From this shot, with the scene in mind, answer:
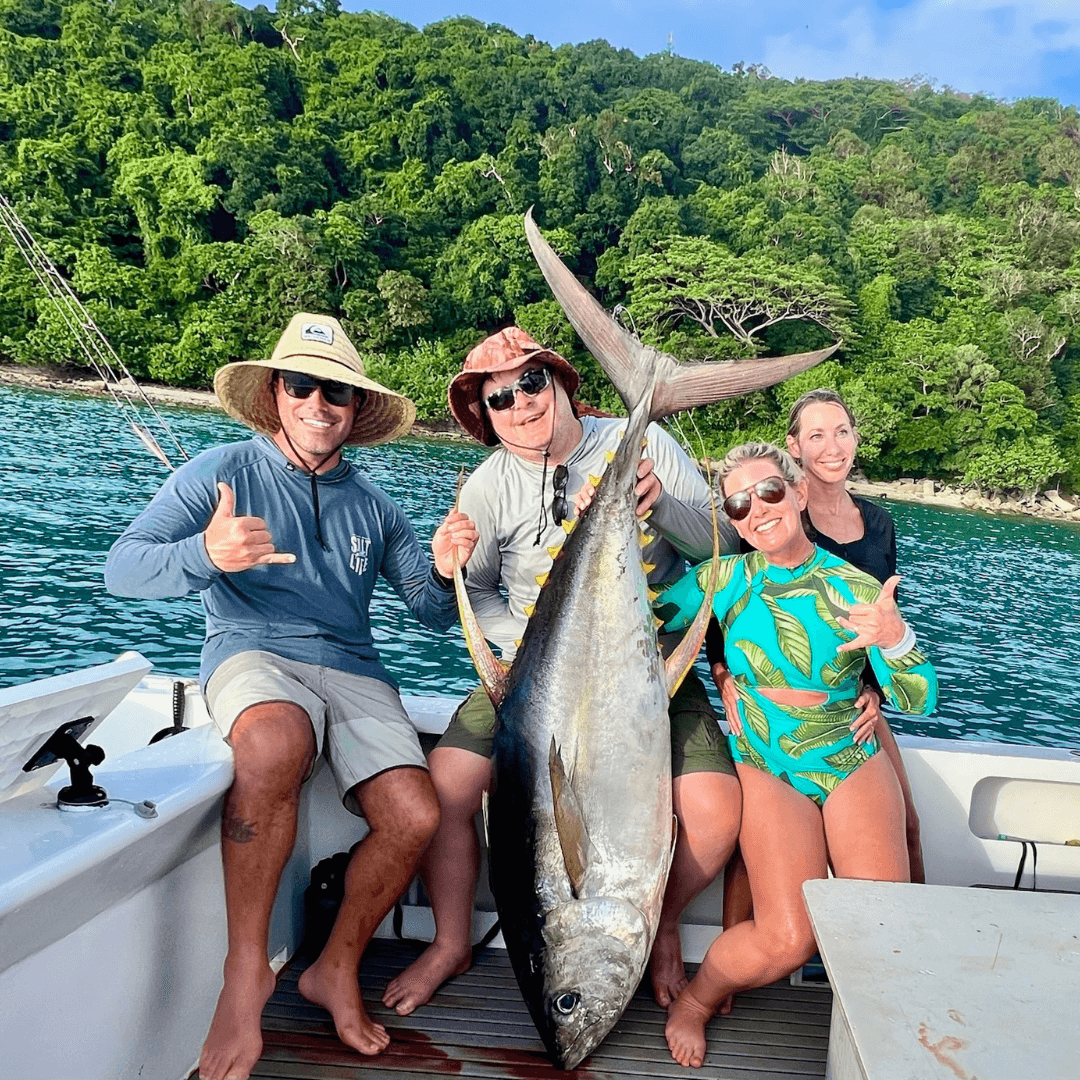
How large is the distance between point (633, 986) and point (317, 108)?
61236 mm

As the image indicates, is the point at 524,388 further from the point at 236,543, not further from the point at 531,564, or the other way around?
the point at 236,543

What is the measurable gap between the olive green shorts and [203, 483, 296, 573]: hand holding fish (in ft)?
2.29

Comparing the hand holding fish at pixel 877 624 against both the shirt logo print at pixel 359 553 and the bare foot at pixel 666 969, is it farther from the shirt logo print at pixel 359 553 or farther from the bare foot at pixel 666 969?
the shirt logo print at pixel 359 553

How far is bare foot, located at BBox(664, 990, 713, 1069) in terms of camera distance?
2.11 metres

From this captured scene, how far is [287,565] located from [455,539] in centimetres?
47

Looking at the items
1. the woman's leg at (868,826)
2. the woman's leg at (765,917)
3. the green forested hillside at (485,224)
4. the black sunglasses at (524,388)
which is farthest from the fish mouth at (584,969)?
the green forested hillside at (485,224)

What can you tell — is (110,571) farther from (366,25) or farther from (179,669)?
(366,25)

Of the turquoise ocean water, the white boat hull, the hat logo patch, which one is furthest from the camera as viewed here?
the turquoise ocean water

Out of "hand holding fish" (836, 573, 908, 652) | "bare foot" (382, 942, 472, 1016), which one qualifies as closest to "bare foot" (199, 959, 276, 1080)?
"bare foot" (382, 942, 472, 1016)

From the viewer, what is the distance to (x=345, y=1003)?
212 centimetres

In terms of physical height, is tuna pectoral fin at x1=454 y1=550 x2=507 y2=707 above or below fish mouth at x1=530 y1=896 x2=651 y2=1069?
above

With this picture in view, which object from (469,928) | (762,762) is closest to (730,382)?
(762,762)

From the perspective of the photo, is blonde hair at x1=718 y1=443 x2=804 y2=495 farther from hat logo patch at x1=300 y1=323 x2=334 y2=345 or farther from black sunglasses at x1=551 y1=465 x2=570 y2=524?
hat logo patch at x1=300 y1=323 x2=334 y2=345

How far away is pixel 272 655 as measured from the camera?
238 centimetres
